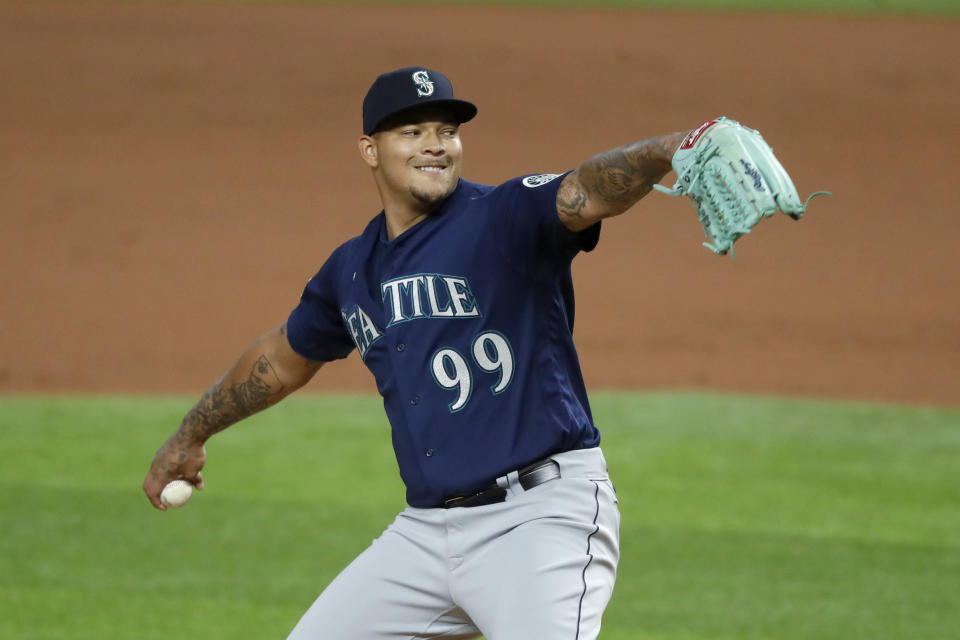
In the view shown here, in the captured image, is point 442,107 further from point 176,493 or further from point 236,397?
point 176,493

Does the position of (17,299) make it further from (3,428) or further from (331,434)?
(331,434)

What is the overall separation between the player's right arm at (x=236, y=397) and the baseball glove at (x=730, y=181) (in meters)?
1.71

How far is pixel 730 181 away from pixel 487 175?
13.3 meters

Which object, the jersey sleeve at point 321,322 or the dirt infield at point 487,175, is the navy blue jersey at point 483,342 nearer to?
the jersey sleeve at point 321,322

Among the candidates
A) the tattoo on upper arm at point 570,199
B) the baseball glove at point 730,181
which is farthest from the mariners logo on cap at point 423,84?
the baseball glove at point 730,181

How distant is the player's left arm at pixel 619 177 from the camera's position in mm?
3029

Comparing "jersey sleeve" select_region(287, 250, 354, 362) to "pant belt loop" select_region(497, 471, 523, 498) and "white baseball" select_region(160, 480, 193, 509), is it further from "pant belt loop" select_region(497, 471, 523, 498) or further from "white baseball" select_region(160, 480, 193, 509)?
"pant belt loop" select_region(497, 471, 523, 498)

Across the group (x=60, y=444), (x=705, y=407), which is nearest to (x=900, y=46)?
(x=705, y=407)

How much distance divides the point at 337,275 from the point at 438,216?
1.50ft

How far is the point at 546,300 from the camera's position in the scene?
3.43 meters

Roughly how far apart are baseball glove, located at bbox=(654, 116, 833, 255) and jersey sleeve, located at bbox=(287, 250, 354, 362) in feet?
4.43

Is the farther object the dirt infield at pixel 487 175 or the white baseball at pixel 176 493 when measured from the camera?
the dirt infield at pixel 487 175

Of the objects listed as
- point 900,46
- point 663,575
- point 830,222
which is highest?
point 900,46

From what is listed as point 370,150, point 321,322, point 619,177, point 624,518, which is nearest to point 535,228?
point 619,177
